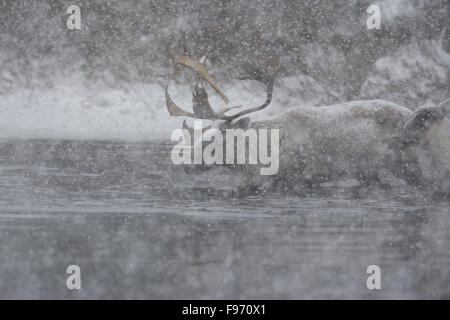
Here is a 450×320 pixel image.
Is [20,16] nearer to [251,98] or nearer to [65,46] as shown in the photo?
[65,46]

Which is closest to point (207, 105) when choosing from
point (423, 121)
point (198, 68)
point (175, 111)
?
point (175, 111)

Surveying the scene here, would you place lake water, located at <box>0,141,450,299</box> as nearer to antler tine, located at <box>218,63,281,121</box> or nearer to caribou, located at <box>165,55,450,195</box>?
caribou, located at <box>165,55,450,195</box>

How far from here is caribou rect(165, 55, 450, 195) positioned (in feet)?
17.6

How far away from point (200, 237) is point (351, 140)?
6.42 ft

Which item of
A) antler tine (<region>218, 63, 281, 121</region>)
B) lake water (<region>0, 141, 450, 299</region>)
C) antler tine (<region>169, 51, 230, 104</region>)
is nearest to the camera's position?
lake water (<region>0, 141, 450, 299</region>)

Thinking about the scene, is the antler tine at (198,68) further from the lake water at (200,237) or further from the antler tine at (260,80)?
the lake water at (200,237)

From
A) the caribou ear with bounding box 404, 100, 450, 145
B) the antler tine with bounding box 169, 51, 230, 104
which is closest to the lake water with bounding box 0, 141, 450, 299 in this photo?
the caribou ear with bounding box 404, 100, 450, 145

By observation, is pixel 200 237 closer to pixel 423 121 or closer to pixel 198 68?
pixel 198 68

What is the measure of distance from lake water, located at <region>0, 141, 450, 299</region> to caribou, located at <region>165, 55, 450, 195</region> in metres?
0.19

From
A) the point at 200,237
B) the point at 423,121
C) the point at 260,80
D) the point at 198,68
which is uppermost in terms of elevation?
the point at 198,68

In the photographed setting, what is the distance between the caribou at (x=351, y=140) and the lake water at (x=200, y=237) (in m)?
0.19

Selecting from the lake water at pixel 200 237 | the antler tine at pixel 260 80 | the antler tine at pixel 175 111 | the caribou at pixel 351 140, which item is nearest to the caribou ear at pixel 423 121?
the caribou at pixel 351 140

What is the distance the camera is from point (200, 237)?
3.99 m

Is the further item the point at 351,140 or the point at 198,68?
the point at 198,68
